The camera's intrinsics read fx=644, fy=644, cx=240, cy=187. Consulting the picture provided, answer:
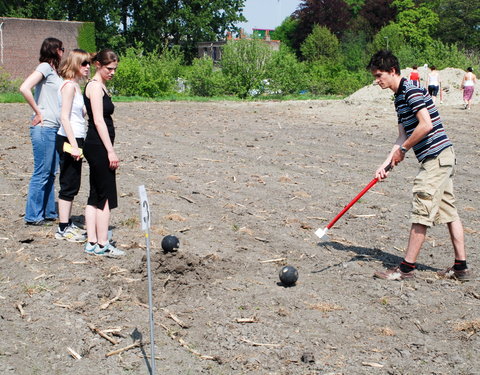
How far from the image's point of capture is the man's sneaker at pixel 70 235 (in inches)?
275

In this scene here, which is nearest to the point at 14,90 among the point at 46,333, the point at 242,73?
the point at 242,73

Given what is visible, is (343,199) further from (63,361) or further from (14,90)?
(14,90)

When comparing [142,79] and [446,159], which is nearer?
[446,159]

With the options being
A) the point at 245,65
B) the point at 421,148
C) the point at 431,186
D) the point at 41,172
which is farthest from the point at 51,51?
the point at 245,65

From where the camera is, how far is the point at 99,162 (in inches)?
240

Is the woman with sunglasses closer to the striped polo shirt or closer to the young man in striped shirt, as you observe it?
the young man in striped shirt

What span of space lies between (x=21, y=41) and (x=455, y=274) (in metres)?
41.3

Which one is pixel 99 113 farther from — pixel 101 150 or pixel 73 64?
pixel 73 64

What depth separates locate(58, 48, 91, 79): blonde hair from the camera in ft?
21.0

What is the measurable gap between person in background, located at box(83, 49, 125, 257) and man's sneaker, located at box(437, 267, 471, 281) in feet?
10.6

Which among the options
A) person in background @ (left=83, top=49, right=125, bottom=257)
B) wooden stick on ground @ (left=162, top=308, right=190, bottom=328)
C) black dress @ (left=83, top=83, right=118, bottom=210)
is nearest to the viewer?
wooden stick on ground @ (left=162, top=308, right=190, bottom=328)

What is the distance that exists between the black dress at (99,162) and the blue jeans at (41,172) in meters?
1.19

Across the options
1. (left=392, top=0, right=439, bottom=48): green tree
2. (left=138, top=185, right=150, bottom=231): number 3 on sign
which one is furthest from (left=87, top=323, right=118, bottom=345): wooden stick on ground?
(left=392, top=0, right=439, bottom=48): green tree

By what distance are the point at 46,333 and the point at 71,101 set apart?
2.54m
